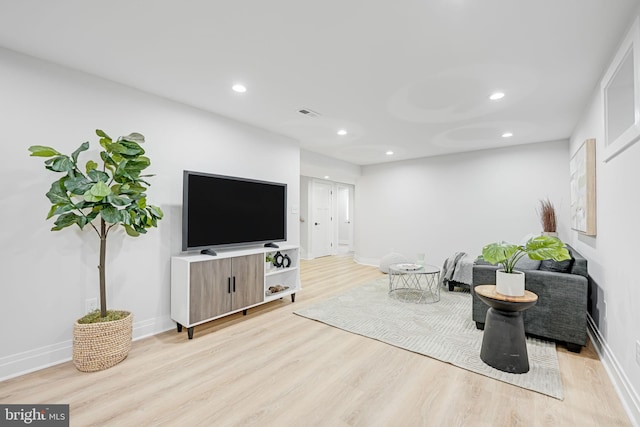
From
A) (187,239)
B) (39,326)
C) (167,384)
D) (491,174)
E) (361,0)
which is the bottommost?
(167,384)

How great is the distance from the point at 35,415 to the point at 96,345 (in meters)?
0.49

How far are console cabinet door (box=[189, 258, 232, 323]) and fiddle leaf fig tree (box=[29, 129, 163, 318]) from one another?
2.20ft

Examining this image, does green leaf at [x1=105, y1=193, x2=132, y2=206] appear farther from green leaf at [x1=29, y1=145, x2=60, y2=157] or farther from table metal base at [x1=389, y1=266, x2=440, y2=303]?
table metal base at [x1=389, y1=266, x2=440, y2=303]

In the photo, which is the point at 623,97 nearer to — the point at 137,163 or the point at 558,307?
the point at 558,307

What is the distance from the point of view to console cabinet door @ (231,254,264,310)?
3.21 metres

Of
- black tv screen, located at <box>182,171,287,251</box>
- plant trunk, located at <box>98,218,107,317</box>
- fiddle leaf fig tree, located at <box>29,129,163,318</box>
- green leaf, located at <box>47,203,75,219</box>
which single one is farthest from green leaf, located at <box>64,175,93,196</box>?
black tv screen, located at <box>182,171,287,251</box>

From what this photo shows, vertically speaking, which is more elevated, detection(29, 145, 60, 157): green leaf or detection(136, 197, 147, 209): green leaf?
detection(29, 145, 60, 157): green leaf

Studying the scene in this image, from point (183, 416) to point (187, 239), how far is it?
1.63 meters

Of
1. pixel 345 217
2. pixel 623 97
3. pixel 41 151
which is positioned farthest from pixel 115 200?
pixel 345 217

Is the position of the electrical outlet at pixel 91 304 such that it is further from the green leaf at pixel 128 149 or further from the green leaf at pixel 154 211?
the green leaf at pixel 128 149

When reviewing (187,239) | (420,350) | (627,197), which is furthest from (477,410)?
(187,239)

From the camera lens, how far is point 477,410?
1785 millimetres

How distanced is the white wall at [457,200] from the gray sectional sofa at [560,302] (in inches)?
91.7

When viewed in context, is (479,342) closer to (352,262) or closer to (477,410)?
(477,410)
